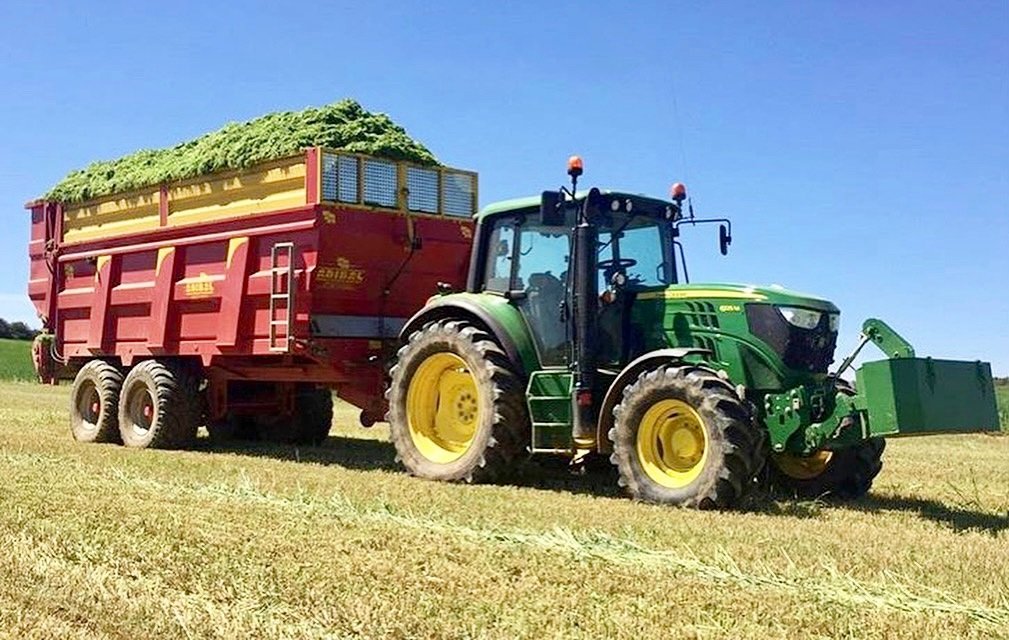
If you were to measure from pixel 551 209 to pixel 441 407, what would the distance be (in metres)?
2.12

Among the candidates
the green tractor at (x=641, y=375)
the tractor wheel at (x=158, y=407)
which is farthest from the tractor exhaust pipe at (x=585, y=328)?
the tractor wheel at (x=158, y=407)

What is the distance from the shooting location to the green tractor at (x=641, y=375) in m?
7.46

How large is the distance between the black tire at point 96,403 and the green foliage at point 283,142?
2099mm

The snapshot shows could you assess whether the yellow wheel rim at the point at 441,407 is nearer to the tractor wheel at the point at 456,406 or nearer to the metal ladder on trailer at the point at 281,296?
the tractor wheel at the point at 456,406

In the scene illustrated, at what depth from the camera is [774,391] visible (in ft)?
25.8

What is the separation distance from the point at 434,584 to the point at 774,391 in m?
3.75

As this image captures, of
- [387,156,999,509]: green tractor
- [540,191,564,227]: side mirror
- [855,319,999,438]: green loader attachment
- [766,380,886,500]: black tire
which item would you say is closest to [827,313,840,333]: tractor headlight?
[387,156,999,509]: green tractor

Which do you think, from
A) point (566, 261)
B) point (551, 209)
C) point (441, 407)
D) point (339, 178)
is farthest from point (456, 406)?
point (339, 178)

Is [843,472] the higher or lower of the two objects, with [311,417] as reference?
lower

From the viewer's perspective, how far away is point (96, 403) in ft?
42.6

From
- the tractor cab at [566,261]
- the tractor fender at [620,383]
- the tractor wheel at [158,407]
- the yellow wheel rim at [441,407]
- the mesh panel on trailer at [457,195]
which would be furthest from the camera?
the tractor wheel at [158,407]

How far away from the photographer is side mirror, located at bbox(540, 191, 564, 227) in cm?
848

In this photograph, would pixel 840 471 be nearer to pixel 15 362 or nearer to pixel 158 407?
pixel 158 407

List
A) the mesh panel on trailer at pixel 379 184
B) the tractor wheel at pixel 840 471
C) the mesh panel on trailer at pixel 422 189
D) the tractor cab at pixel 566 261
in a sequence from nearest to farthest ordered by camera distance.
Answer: the tractor wheel at pixel 840 471 < the tractor cab at pixel 566 261 < the mesh panel on trailer at pixel 379 184 < the mesh panel on trailer at pixel 422 189
